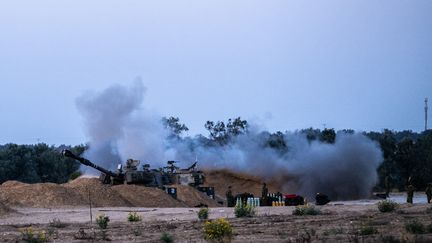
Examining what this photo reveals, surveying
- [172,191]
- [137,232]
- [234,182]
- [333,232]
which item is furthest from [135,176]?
[333,232]

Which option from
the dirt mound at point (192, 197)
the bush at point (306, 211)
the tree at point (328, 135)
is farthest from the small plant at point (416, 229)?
the tree at point (328, 135)

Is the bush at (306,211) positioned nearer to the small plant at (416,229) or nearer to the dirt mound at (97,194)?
the small plant at (416,229)

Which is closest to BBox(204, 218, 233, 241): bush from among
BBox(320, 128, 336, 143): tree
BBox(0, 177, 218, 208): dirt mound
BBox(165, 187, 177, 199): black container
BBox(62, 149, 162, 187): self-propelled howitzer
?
BBox(0, 177, 218, 208): dirt mound

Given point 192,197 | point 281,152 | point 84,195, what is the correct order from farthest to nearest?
1. point 281,152
2. point 192,197
3. point 84,195

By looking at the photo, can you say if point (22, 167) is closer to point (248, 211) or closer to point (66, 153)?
point (66, 153)

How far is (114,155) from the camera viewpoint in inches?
3009

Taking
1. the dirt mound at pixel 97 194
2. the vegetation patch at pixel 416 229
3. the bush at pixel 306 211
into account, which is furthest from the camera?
the dirt mound at pixel 97 194

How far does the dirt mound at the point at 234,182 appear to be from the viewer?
267 feet

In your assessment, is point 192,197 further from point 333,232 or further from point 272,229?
point 333,232

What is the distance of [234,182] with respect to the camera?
83.3m

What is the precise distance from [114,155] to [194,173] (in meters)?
11.2

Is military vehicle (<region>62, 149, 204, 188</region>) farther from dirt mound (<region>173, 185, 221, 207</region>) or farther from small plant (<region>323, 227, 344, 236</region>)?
small plant (<region>323, 227, 344, 236</region>)

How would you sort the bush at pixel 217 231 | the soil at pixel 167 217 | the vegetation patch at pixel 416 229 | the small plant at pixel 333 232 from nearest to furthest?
1. the bush at pixel 217 231
2. the vegetation patch at pixel 416 229
3. the small plant at pixel 333 232
4. the soil at pixel 167 217

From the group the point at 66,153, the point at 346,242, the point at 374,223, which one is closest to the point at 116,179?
the point at 66,153
